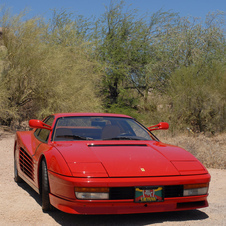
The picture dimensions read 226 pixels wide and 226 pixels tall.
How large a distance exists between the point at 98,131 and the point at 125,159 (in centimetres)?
162

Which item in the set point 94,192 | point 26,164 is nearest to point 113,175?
point 94,192

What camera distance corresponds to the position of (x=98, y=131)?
619 cm

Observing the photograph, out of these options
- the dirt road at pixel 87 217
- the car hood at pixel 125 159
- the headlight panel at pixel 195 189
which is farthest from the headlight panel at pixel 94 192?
the headlight panel at pixel 195 189

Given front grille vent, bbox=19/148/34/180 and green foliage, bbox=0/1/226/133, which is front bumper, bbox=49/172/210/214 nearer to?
front grille vent, bbox=19/148/34/180

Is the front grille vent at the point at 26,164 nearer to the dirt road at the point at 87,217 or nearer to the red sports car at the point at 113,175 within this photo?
the red sports car at the point at 113,175

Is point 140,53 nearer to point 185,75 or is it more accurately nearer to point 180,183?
point 185,75

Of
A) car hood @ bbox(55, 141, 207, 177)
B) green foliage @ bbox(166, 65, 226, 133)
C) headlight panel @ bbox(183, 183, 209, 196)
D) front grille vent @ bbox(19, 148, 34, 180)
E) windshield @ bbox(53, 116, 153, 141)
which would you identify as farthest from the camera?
green foliage @ bbox(166, 65, 226, 133)

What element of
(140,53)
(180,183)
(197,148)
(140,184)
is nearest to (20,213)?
(140,184)

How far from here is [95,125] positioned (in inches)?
242

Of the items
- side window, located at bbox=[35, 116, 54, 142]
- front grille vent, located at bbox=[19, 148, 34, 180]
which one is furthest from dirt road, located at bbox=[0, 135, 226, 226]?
side window, located at bbox=[35, 116, 54, 142]

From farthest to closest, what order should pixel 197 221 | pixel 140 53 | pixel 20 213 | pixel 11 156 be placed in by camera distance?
pixel 140 53
pixel 11 156
pixel 20 213
pixel 197 221

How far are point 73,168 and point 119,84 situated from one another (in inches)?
1109

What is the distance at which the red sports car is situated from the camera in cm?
419

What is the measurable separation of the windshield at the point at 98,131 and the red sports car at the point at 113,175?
2 cm
